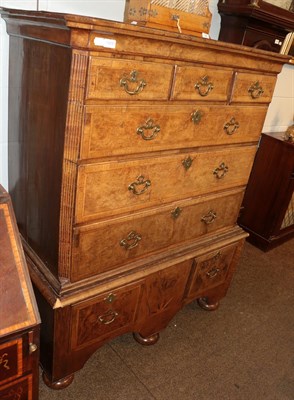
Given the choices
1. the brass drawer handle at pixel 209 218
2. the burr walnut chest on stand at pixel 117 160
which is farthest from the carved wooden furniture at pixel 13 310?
the brass drawer handle at pixel 209 218

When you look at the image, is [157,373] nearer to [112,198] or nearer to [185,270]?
[185,270]

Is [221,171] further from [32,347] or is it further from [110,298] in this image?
[32,347]

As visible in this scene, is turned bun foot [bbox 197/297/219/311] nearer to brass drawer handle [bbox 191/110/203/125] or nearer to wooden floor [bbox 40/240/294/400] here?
wooden floor [bbox 40/240/294/400]

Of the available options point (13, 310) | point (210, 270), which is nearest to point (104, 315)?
point (13, 310)

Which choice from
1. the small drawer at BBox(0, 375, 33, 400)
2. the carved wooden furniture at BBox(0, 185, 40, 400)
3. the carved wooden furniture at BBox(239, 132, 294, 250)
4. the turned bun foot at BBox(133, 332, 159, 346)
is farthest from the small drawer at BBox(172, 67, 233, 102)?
the carved wooden furniture at BBox(239, 132, 294, 250)

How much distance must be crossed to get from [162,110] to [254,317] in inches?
63.4

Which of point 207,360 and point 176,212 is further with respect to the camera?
point 207,360

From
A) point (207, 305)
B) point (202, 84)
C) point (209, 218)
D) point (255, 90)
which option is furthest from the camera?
point (207, 305)

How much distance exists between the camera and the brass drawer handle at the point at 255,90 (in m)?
1.59

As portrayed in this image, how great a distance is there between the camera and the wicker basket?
130cm

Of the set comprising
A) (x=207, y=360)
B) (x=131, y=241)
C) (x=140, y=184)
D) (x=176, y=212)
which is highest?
(x=140, y=184)

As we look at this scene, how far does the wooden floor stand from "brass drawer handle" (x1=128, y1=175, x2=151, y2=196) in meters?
1.00

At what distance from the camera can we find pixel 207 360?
1902 mm

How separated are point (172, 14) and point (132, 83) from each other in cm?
40
